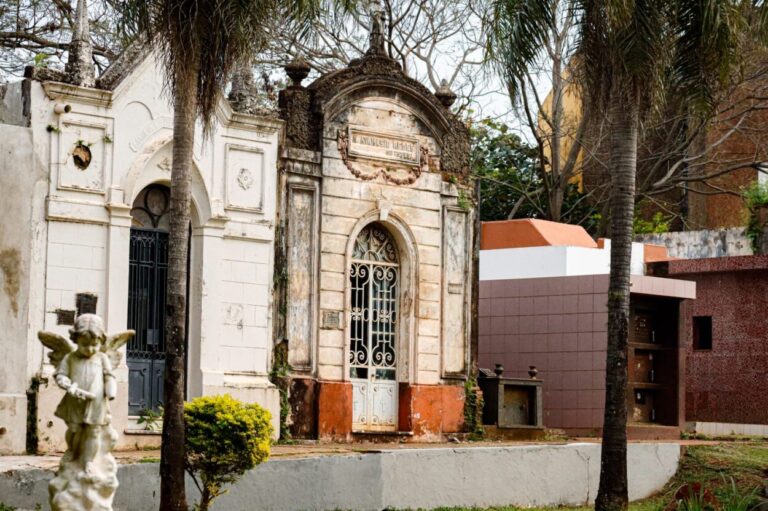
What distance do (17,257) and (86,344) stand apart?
560 cm

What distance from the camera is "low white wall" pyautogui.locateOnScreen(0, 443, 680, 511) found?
588 inches

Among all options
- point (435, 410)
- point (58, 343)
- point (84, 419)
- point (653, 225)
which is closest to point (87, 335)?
point (58, 343)

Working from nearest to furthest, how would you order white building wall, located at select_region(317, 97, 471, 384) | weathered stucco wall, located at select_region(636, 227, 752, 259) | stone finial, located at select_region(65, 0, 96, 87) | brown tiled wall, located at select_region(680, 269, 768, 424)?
stone finial, located at select_region(65, 0, 96, 87), white building wall, located at select_region(317, 97, 471, 384), brown tiled wall, located at select_region(680, 269, 768, 424), weathered stucco wall, located at select_region(636, 227, 752, 259)

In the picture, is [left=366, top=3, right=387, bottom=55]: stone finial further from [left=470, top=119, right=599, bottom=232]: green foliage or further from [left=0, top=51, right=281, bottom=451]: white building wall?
[left=470, top=119, right=599, bottom=232]: green foliage

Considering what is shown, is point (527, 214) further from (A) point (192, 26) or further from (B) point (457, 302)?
(A) point (192, 26)

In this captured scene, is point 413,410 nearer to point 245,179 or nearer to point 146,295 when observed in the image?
point 245,179

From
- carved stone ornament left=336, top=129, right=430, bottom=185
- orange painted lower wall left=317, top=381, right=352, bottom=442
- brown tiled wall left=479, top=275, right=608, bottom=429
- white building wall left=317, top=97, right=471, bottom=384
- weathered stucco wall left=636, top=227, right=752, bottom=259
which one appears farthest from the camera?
weathered stucco wall left=636, top=227, right=752, bottom=259

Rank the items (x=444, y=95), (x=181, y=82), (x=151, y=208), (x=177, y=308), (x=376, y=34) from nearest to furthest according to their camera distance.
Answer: (x=177, y=308), (x=181, y=82), (x=151, y=208), (x=376, y=34), (x=444, y=95)

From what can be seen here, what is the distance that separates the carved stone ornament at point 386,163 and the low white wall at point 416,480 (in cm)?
423

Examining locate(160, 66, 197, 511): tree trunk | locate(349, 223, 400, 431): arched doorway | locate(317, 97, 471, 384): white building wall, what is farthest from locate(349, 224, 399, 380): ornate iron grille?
locate(160, 66, 197, 511): tree trunk

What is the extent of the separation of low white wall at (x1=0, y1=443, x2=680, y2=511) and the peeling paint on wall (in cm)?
290

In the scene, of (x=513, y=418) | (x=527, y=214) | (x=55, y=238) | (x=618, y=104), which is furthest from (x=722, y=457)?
(x=527, y=214)

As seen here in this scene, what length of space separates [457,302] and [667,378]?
5.60m

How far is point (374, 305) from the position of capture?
20594 millimetres
